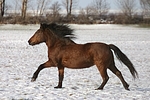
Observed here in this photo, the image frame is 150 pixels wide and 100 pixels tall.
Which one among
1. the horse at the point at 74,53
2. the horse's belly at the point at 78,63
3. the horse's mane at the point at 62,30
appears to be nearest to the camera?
the horse at the point at 74,53

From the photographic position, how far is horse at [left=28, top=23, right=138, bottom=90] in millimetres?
8570

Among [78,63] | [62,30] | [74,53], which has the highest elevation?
[62,30]

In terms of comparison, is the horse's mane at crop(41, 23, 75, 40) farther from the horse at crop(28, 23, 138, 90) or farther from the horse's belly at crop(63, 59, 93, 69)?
the horse's belly at crop(63, 59, 93, 69)

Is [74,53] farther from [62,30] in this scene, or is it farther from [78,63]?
[62,30]

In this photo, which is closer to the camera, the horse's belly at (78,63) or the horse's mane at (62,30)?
the horse's belly at (78,63)

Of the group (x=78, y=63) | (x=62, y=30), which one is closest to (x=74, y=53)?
(x=78, y=63)

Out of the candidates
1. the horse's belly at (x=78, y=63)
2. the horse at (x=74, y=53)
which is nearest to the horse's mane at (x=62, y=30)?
the horse at (x=74, y=53)

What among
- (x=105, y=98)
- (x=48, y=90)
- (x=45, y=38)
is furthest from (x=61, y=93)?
(x=45, y=38)

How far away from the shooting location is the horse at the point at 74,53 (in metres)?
8.57

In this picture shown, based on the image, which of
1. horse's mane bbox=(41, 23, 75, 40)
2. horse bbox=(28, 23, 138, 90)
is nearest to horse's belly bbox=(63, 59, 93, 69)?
horse bbox=(28, 23, 138, 90)

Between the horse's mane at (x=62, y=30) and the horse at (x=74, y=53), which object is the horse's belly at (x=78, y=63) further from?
the horse's mane at (x=62, y=30)

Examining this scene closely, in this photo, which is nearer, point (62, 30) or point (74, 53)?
point (74, 53)

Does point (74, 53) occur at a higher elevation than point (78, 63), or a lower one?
higher

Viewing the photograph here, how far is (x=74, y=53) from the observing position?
8797 mm
